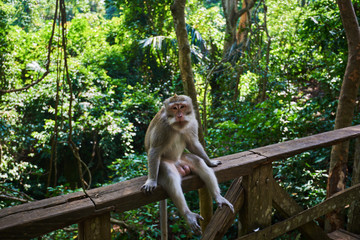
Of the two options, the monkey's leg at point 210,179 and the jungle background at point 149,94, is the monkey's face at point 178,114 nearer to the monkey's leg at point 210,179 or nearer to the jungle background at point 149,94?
the monkey's leg at point 210,179

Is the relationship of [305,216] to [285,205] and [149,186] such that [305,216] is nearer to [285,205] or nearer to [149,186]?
[285,205]

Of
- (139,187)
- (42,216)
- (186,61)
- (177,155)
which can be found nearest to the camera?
(42,216)

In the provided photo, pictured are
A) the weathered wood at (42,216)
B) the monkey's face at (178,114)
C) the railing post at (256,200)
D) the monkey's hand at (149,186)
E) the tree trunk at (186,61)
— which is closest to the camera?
the weathered wood at (42,216)

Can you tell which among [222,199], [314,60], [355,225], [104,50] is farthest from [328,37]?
[104,50]

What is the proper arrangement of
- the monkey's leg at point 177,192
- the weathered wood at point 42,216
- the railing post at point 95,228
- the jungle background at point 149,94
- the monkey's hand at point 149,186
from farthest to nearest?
1. the jungle background at point 149,94
2. the monkey's leg at point 177,192
3. the monkey's hand at point 149,186
4. the railing post at point 95,228
5. the weathered wood at point 42,216

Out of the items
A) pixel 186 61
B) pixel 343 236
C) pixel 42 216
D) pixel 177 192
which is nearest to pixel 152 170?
pixel 177 192

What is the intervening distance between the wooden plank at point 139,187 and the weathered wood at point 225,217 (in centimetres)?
10

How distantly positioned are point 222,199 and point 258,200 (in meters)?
0.21

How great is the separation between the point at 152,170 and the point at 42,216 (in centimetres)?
77

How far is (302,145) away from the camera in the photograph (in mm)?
1971

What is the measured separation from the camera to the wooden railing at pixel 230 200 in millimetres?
1189

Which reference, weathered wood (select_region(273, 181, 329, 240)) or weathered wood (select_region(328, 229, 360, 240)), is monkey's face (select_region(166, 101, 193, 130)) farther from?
weathered wood (select_region(328, 229, 360, 240))

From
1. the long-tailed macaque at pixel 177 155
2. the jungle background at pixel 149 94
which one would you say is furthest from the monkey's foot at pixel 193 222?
the jungle background at pixel 149 94

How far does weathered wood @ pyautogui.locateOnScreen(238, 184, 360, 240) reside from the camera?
1.72 meters
